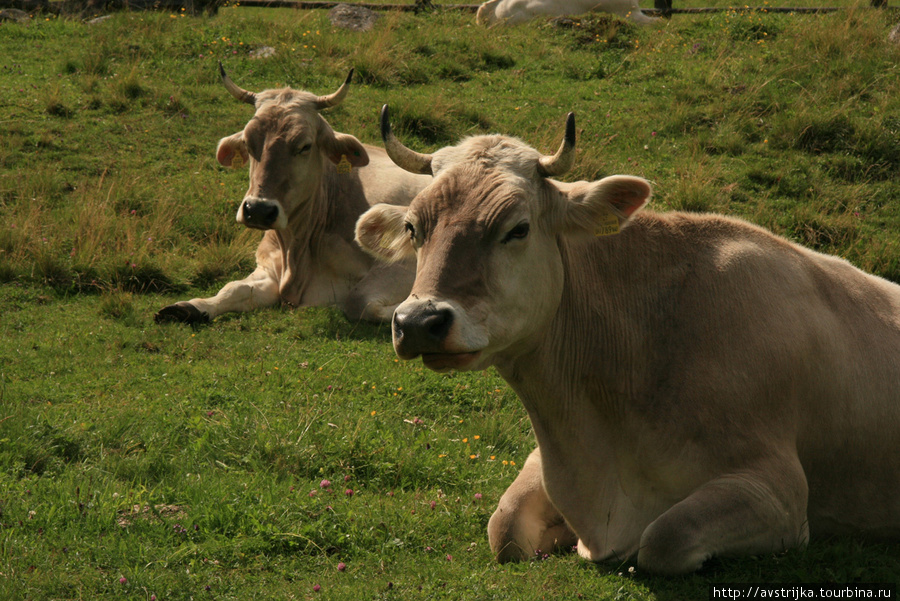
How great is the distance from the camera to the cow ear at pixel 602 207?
16.5 feet

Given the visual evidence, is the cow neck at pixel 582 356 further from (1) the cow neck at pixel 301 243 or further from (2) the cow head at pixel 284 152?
(1) the cow neck at pixel 301 243

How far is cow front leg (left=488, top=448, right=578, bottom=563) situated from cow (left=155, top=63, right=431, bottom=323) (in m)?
4.52

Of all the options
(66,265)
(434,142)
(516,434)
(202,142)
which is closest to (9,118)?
(202,142)

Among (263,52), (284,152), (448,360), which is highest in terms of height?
(448,360)

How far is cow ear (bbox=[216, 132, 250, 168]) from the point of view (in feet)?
36.6

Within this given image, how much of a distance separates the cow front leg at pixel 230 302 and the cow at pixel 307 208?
1 centimetres

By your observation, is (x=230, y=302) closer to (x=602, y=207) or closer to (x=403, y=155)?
(x=403, y=155)

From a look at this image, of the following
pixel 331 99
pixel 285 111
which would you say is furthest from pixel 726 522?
pixel 331 99

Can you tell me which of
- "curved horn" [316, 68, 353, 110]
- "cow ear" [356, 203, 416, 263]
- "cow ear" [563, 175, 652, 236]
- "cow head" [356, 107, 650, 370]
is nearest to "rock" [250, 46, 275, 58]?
"curved horn" [316, 68, 353, 110]

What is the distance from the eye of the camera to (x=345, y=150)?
36.3 ft

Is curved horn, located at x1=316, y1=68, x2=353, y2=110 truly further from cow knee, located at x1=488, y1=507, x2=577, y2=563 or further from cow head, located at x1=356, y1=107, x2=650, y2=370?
cow knee, located at x1=488, y1=507, x2=577, y2=563

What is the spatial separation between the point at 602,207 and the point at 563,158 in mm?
350

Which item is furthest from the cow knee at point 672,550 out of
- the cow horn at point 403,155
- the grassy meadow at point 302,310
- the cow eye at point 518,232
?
the cow horn at point 403,155

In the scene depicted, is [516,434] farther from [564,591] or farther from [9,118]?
[9,118]
